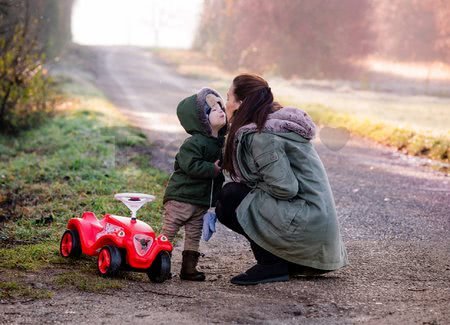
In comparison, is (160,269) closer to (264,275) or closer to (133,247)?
(133,247)

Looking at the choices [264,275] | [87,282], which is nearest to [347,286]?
[264,275]

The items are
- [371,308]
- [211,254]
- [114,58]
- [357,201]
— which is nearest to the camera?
[371,308]

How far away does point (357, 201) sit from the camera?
8945 millimetres

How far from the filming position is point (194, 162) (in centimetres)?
546

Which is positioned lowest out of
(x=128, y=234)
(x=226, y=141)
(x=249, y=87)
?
(x=128, y=234)

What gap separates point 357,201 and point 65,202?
134 inches

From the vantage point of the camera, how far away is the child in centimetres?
553

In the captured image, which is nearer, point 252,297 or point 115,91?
point 252,297

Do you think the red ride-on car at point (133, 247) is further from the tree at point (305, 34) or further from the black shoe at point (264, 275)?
the tree at point (305, 34)

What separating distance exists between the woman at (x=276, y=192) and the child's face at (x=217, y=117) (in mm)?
130

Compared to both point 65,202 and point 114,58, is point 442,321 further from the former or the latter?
point 114,58

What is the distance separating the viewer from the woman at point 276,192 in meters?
5.27

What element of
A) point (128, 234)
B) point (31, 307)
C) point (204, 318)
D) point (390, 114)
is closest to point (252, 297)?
point (204, 318)

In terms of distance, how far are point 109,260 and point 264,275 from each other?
43.1 inches
